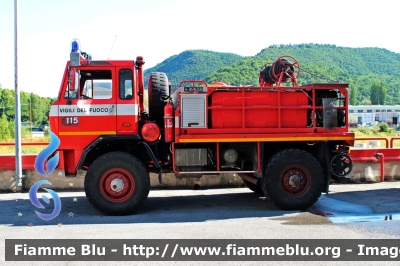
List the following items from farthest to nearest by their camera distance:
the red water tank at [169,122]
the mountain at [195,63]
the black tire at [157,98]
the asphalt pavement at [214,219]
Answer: the mountain at [195,63]
the black tire at [157,98]
the red water tank at [169,122]
the asphalt pavement at [214,219]

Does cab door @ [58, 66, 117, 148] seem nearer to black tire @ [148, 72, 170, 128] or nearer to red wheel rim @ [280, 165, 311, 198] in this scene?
black tire @ [148, 72, 170, 128]

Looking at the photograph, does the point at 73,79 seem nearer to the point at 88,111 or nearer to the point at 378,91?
the point at 88,111

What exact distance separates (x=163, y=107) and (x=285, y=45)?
404ft

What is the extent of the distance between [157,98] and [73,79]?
1.74m

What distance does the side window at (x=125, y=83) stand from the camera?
8891mm

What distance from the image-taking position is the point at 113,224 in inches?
311

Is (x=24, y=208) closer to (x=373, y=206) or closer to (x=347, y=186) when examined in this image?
(x=373, y=206)

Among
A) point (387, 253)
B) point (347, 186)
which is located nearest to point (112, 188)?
point (387, 253)

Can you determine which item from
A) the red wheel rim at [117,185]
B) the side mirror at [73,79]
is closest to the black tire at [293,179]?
the red wheel rim at [117,185]

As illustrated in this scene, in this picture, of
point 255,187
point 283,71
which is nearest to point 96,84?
point 283,71

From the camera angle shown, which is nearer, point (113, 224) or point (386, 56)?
point (113, 224)

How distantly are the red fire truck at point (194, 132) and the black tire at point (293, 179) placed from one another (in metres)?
0.02

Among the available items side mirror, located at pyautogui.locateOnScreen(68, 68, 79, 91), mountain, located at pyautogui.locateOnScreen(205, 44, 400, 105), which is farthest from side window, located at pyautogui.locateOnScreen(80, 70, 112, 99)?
mountain, located at pyautogui.locateOnScreen(205, 44, 400, 105)

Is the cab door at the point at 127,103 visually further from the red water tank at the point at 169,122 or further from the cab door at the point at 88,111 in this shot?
the red water tank at the point at 169,122
